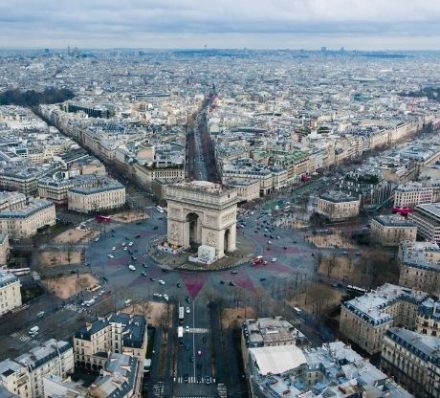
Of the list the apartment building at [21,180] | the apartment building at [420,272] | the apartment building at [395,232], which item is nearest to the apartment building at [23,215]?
the apartment building at [21,180]

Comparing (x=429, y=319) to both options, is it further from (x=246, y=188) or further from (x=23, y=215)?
(x=23, y=215)

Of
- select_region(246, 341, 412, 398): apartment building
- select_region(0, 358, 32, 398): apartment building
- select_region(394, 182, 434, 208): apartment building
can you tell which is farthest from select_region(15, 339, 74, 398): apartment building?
→ select_region(394, 182, 434, 208): apartment building

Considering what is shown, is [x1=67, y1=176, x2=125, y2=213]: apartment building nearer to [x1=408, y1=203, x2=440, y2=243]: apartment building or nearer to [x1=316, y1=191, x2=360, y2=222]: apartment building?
[x1=316, y1=191, x2=360, y2=222]: apartment building

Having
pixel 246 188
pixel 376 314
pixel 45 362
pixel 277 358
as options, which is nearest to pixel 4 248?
pixel 45 362

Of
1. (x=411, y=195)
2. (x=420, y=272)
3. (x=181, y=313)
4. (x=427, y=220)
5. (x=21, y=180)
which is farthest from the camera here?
(x=21, y=180)

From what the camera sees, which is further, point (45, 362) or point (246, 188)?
point (246, 188)

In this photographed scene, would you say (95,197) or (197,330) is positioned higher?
(95,197)

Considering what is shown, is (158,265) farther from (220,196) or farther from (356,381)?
(356,381)
